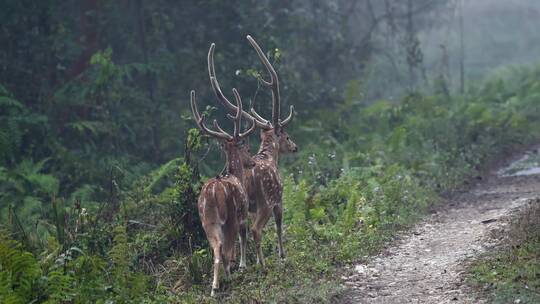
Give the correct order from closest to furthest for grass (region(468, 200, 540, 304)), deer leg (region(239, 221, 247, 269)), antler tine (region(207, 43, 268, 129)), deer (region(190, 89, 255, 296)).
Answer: grass (region(468, 200, 540, 304)) → deer (region(190, 89, 255, 296)) → deer leg (region(239, 221, 247, 269)) → antler tine (region(207, 43, 268, 129))

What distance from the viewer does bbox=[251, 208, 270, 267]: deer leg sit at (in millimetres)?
10453

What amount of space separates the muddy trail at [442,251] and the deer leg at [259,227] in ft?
3.91

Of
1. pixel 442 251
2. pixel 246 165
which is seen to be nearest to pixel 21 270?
pixel 246 165

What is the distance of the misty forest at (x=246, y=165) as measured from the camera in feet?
31.3

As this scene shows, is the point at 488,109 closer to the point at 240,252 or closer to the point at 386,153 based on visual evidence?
the point at 386,153

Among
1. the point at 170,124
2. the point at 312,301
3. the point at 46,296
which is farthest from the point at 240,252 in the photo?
the point at 170,124

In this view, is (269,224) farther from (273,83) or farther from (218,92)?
(218,92)

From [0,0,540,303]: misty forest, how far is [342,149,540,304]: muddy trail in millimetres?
42

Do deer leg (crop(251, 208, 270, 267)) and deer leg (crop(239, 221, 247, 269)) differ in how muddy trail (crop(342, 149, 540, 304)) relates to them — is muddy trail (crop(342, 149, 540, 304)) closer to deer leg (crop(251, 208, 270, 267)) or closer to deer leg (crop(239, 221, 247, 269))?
deer leg (crop(251, 208, 270, 267))

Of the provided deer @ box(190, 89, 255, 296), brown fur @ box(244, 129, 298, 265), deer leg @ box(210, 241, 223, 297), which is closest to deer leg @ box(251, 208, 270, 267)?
brown fur @ box(244, 129, 298, 265)

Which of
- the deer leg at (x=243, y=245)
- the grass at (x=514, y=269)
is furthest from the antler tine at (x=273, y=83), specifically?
the grass at (x=514, y=269)

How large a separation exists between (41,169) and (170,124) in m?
3.53

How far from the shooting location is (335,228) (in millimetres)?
11695

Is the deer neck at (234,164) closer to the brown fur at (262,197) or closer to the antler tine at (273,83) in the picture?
the brown fur at (262,197)
